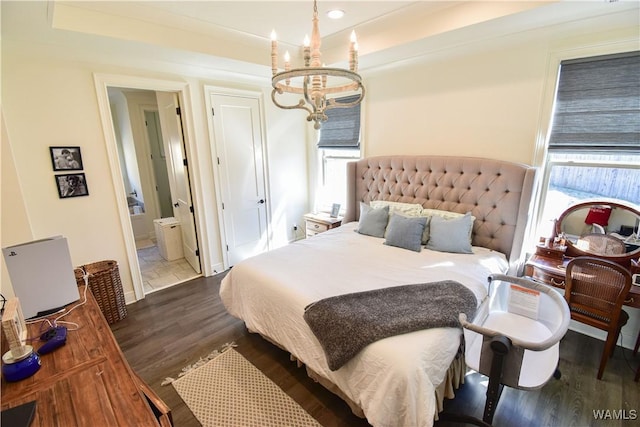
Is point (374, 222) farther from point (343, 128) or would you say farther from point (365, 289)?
point (343, 128)

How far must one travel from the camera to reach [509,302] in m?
1.95

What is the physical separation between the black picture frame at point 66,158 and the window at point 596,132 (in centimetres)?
426

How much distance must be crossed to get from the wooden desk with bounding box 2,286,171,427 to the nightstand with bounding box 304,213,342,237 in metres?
2.84

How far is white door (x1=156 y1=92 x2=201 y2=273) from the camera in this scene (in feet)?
11.5

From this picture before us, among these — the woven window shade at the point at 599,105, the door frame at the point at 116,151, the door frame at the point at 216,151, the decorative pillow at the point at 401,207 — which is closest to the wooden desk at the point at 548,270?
the woven window shade at the point at 599,105

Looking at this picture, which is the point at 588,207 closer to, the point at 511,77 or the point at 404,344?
the point at 511,77

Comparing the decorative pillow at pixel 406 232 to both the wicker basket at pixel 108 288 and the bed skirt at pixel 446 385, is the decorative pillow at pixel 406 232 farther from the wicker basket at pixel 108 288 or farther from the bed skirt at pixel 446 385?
the wicker basket at pixel 108 288

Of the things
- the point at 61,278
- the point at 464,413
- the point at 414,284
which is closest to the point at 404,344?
the point at 414,284

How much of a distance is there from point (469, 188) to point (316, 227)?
2058 millimetres

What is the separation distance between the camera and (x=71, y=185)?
2680mm

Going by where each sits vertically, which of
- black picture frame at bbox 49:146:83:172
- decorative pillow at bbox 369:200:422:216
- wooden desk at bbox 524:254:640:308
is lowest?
wooden desk at bbox 524:254:640:308

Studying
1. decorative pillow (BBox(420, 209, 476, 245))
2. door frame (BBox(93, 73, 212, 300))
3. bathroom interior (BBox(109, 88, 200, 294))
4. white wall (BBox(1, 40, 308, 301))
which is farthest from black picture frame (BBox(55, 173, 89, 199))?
decorative pillow (BBox(420, 209, 476, 245))

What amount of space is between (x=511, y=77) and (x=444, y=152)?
0.86 meters

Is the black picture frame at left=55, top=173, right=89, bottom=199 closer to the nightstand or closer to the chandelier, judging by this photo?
the chandelier
